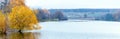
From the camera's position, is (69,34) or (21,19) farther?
(21,19)

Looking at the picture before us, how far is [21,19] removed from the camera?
38.8 m

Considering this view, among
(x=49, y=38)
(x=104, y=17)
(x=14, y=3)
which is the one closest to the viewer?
(x=49, y=38)

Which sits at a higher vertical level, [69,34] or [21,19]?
[21,19]

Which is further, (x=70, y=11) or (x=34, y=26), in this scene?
(x=70, y=11)

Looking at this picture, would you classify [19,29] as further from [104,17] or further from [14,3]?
[104,17]

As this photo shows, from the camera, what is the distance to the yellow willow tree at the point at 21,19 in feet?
125

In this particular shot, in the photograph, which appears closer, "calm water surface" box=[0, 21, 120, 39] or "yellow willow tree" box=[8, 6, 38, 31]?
"calm water surface" box=[0, 21, 120, 39]

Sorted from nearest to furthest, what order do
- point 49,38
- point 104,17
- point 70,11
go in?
1. point 49,38
2. point 104,17
3. point 70,11

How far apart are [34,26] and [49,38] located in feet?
37.1

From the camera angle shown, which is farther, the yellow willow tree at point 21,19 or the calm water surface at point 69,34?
the yellow willow tree at point 21,19

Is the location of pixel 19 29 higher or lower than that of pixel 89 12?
higher

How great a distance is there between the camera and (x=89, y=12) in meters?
113

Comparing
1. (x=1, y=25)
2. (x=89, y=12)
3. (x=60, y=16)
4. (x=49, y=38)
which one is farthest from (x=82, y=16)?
(x=49, y=38)

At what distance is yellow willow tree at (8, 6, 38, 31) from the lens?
125 ft
